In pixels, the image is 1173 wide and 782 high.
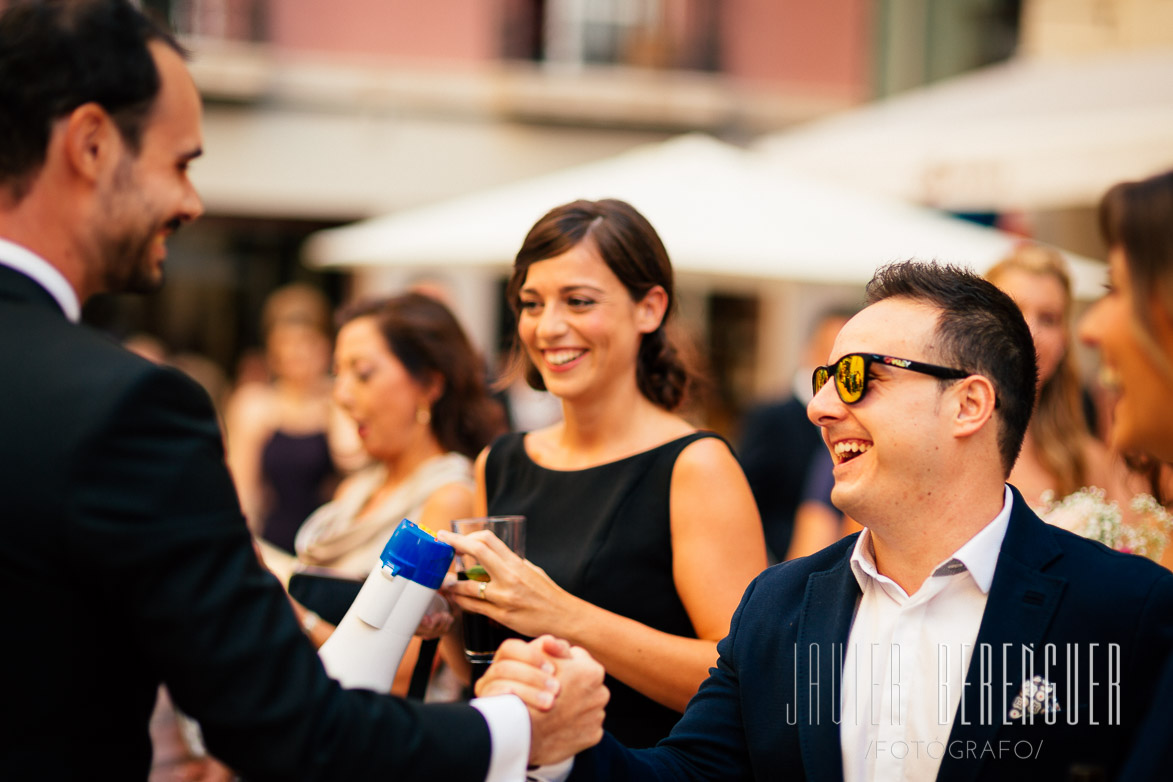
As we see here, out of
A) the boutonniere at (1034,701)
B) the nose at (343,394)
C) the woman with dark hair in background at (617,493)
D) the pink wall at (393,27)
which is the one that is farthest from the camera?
the pink wall at (393,27)

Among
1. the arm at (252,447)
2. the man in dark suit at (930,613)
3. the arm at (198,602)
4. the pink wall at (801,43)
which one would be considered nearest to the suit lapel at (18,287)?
the arm at (198,602)

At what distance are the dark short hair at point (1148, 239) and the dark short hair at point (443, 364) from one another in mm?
2408

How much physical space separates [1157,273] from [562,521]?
155cm

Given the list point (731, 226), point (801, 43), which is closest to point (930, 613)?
point (731, 226)

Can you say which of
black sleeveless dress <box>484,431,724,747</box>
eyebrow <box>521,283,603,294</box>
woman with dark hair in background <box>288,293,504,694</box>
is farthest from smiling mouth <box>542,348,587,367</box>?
woman with dark hair in background <box>288,293,504,694</box>

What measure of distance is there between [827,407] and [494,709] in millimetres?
872

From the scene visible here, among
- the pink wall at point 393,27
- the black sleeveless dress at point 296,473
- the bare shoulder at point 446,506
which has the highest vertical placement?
the pink wall at point 393,27

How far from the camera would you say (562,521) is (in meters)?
2.86

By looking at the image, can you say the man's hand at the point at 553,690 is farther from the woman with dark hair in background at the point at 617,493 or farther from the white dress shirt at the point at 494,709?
the woman with dark hair in background at the point at 617,493

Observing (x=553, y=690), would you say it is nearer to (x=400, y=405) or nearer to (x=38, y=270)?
(x=38, y=270)

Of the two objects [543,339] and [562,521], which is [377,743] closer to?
[562,521]

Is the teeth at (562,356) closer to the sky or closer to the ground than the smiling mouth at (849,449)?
closer to the sky

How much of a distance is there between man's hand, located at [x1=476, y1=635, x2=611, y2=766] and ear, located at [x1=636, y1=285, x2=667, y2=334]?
1.08 metres

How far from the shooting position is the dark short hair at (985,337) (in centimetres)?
215
